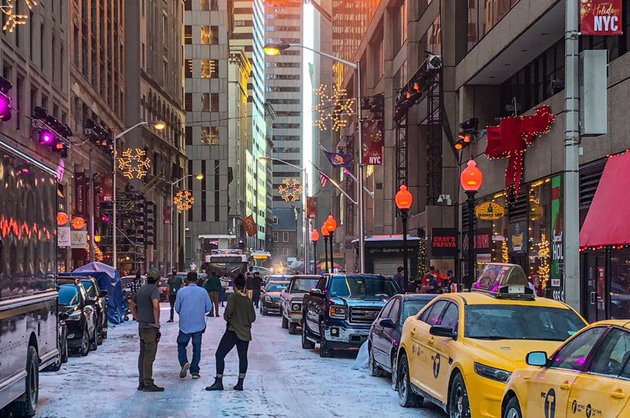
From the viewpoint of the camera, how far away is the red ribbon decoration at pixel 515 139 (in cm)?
2583

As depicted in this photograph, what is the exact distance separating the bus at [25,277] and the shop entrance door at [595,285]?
13.4 m

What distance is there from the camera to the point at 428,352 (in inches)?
461

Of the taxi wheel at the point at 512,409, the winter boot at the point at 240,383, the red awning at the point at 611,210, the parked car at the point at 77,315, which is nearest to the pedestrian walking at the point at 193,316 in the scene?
the winter boot at the point at 240,383

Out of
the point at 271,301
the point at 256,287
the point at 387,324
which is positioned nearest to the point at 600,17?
the point at 387,324

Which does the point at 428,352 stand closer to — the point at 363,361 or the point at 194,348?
the point at 194,348

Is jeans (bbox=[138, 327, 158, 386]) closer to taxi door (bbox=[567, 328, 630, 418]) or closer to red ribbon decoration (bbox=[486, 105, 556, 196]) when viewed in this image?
taxi door (bbox=[567, 328, 630, 418])

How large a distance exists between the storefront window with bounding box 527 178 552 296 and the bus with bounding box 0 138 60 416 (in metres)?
15.6

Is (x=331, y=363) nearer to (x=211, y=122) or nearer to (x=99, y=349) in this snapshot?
(x=99, y=349)

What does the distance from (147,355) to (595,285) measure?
487 inches

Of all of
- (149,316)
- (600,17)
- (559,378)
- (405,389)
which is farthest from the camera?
(600,17)

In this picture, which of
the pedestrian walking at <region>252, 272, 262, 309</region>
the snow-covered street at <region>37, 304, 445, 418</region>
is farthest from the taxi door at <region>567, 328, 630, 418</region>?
the pedestrian walking at <region>252, 272, 262, 309</region>

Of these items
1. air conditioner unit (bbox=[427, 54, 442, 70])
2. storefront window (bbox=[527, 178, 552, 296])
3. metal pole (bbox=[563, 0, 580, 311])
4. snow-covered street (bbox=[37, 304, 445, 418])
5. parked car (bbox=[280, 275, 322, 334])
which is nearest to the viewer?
snow-covered street (bbox=[37, 304, 445, 418])

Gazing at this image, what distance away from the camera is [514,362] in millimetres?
9492

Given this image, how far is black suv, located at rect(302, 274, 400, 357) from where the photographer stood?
19.6m
